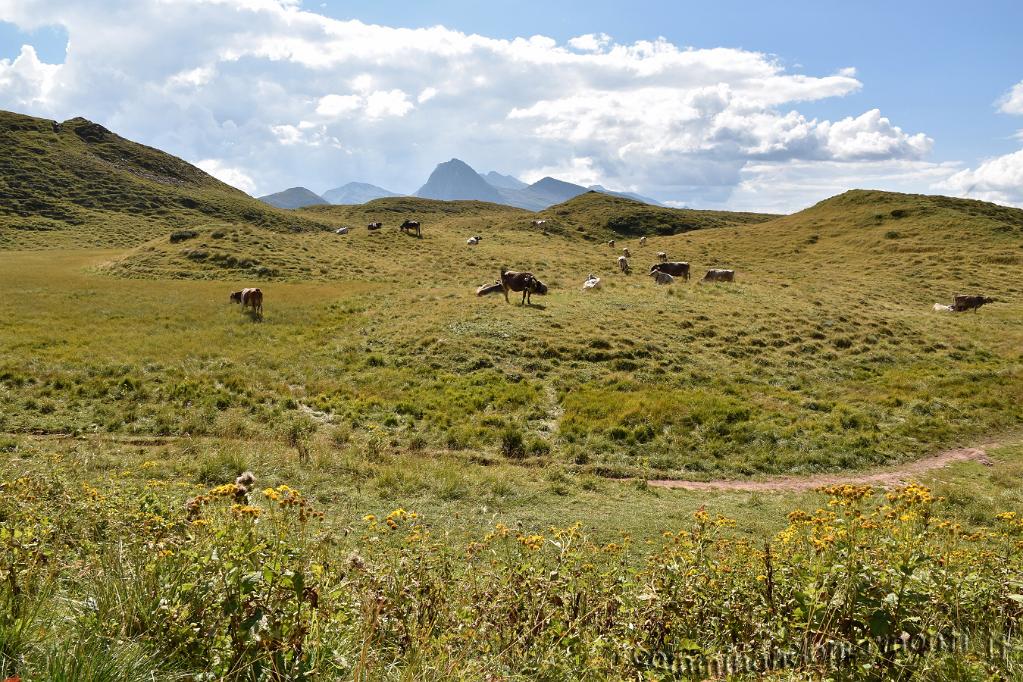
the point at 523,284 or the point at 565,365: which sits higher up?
the point at 523,284

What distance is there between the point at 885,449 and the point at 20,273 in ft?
180

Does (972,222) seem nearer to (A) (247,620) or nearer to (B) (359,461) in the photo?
(B) (359,461)

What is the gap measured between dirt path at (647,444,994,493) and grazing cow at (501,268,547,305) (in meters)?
19.2

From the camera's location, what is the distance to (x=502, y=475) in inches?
504

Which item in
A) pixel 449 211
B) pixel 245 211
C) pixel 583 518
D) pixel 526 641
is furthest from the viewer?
pixel 449 211

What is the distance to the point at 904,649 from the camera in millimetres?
4305

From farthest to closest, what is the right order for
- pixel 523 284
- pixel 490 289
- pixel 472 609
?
pixel 490 289 → pixel 523 284 → pixel 472 609

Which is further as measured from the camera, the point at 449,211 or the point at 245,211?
the point at 449,211

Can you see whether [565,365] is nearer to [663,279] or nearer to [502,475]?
[502,475]

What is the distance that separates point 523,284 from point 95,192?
101 m

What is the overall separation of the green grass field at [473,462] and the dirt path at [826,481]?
1.28 ft

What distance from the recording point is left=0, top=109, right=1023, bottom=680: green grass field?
14.1 ft

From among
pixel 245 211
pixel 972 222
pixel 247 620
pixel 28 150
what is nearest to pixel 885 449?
pixel 247 620

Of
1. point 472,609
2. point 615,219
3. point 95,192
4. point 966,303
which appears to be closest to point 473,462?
point 472,609
